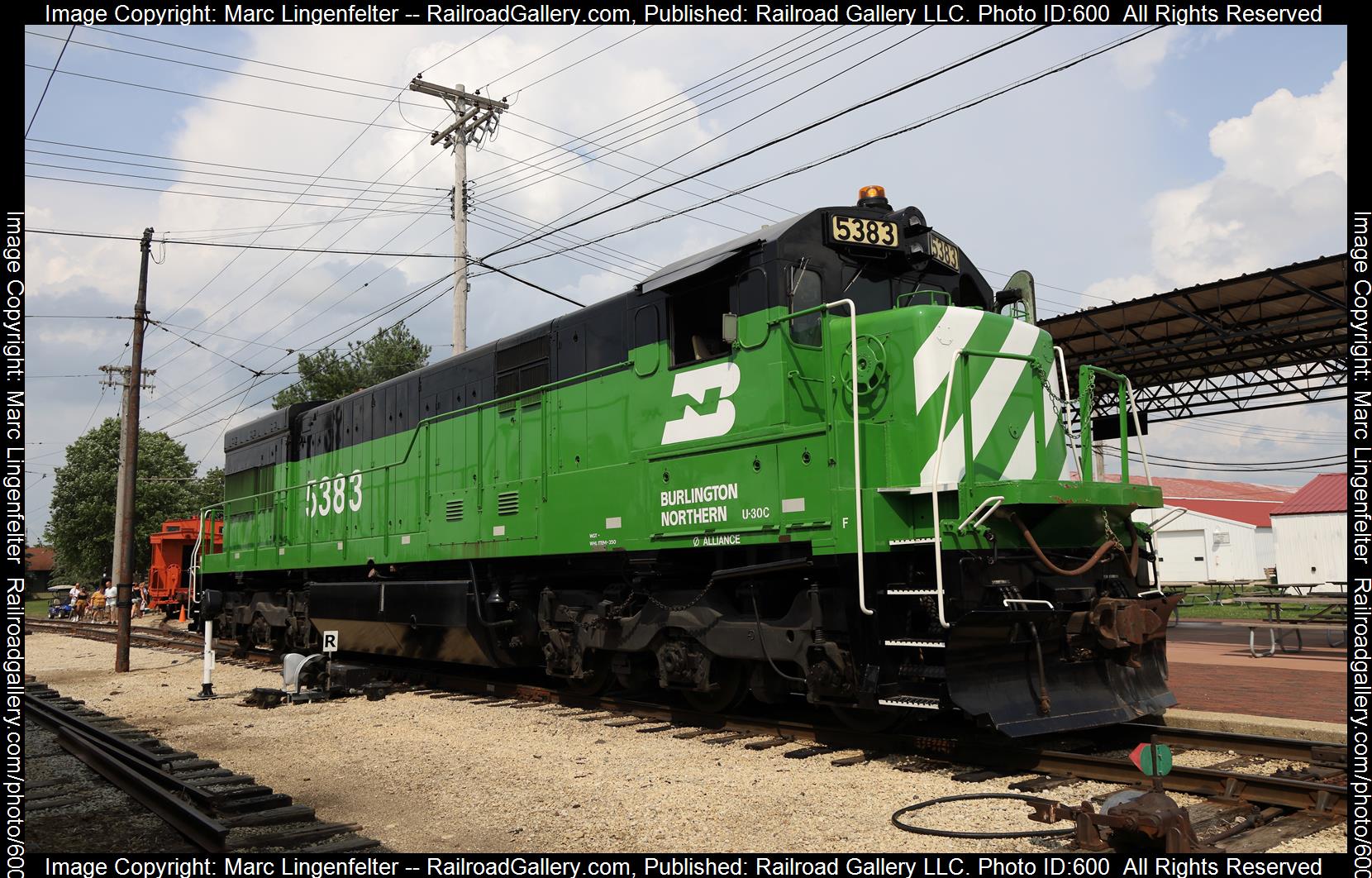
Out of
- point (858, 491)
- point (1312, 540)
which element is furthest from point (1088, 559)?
point (1312, 540)

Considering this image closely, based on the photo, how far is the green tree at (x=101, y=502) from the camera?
175ft

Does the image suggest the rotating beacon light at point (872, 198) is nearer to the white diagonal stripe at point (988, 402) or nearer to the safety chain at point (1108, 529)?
the white diagonal stripe at point (988, 402)

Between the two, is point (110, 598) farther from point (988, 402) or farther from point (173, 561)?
point (988, 402)

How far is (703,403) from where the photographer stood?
7.98 meters

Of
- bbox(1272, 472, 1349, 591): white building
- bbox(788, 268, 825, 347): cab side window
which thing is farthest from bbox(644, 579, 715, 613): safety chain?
bbox(1272, 472, 1349, 591): white building

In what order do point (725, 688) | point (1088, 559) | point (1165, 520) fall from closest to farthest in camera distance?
point (1088, 559) → point (1165, 520) → point (725, 688)

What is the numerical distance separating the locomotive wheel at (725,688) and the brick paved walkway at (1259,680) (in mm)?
3755

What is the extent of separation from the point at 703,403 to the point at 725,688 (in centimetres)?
247

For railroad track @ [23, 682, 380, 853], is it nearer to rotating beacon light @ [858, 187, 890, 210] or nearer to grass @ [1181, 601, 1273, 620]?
rotating beacon light @ [858, 187, 890, 210]

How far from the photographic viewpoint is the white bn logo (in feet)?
25.4

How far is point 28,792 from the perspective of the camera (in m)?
6.62

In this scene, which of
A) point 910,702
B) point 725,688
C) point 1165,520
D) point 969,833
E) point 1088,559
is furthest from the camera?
point 725,688

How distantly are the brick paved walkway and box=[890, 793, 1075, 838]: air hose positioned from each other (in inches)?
137

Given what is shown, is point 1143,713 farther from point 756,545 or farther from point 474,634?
point 474,634
